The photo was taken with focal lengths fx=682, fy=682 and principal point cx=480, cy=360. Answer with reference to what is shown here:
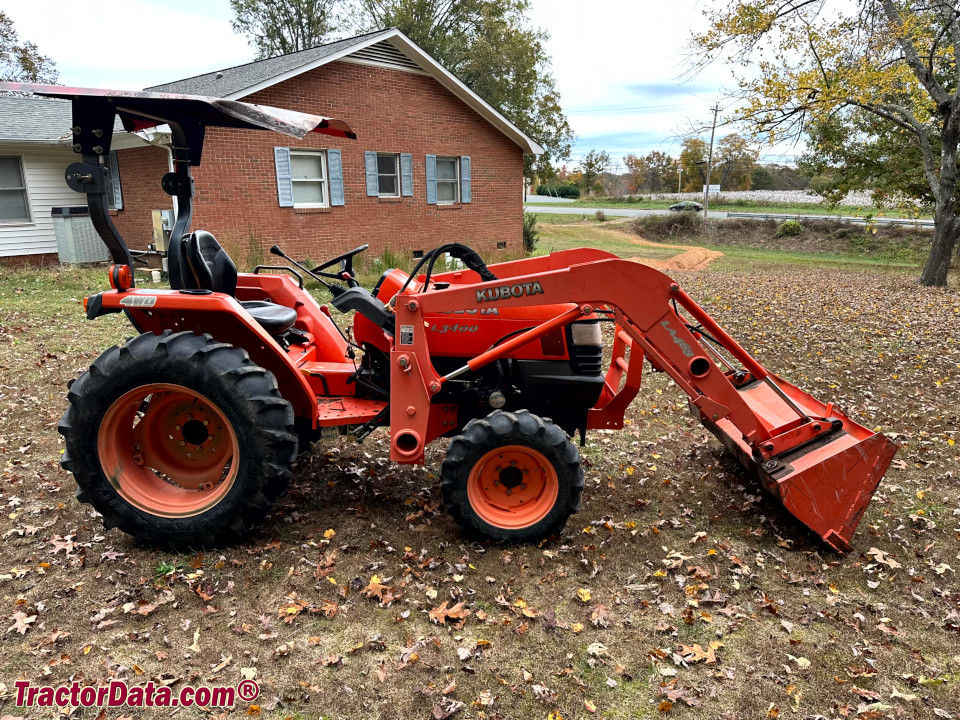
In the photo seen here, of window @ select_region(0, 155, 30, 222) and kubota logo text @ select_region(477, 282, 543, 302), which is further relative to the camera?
window @ select_region(0, 155, 30, 222)

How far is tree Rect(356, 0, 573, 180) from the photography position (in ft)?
97.0

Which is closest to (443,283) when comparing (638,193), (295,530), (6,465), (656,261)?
(295,530)

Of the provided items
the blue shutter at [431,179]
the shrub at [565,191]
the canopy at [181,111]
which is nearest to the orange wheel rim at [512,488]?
the canopy at [181,111]

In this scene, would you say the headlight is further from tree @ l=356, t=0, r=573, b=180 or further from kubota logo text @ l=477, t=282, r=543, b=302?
tree @ l=356, t=0, r=573, b=180

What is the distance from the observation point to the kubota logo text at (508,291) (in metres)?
3.87

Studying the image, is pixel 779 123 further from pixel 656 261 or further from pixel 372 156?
pixel 372 156

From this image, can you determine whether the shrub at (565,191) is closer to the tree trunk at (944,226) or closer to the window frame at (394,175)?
the window frame at (394,175)

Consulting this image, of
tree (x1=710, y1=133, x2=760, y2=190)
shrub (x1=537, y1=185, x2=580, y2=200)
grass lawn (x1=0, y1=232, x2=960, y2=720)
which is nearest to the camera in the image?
grass lawn (x1=0, y1=232, x2=960, y2=720)

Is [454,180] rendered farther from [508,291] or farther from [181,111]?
[508,291]

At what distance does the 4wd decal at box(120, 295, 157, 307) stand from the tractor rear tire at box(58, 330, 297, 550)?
0.18m

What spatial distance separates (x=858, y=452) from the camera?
373 cm

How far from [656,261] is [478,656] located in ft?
63.1

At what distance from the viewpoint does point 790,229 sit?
2817 centimetres

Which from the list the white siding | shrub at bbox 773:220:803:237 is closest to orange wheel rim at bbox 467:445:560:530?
the white siding
